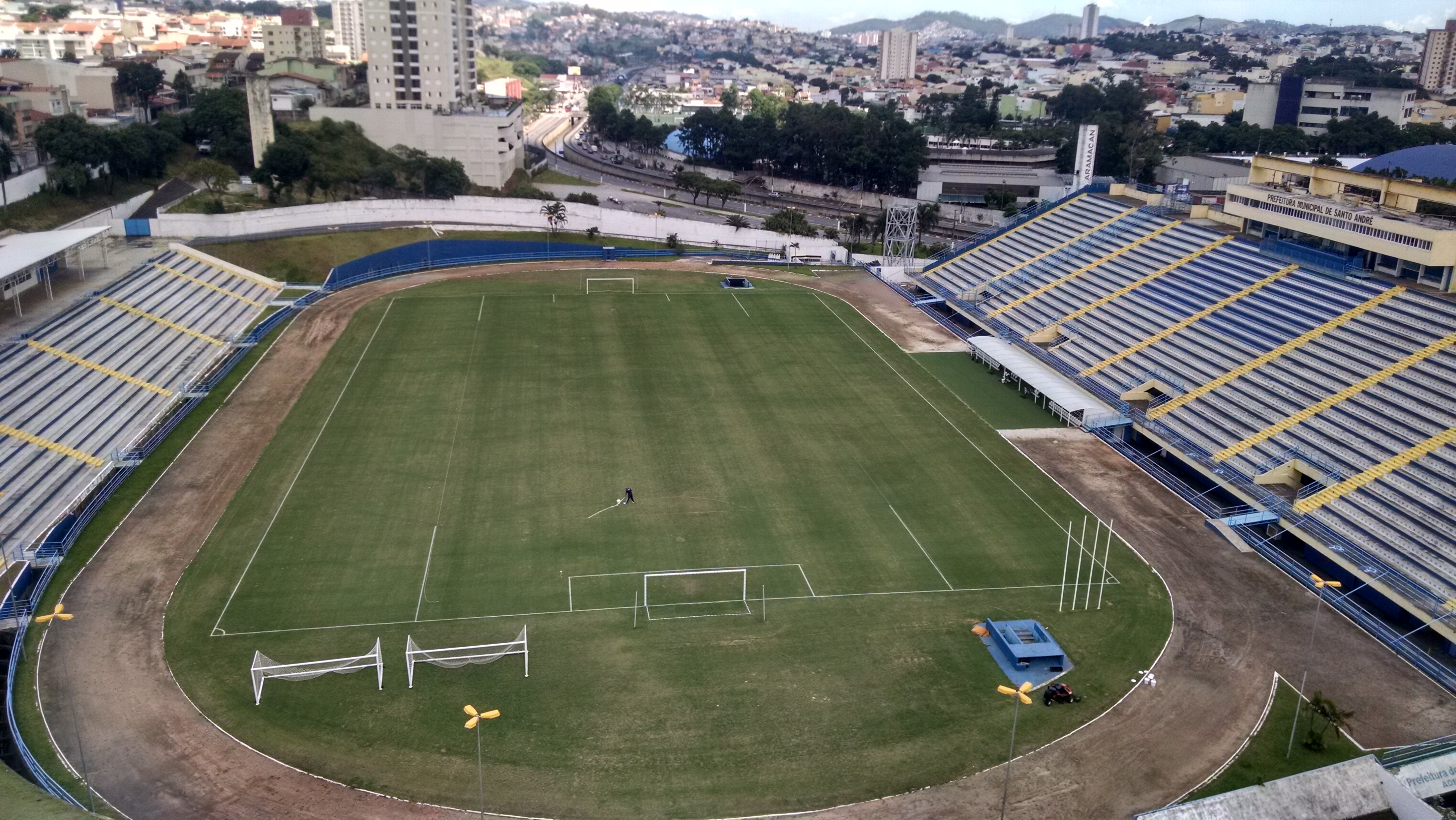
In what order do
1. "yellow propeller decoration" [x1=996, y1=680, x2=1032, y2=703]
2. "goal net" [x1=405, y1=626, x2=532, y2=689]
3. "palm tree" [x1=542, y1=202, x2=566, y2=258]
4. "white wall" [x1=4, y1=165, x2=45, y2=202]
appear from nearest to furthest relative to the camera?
"yellow propeller decoration" [x1=996, y1=680, x2=1032, y2=703] < "goal net" [x1=405, y1=626, x2=532, y2=689] < "white wall" [x1=4, y1=165, x2=45, y2=202] < "palm tree" [x1=542, y1=202, x2=566, y2=258]

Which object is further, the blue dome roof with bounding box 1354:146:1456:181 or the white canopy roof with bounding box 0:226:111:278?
the blue dome roof with bounding box 1354:146:1456:181

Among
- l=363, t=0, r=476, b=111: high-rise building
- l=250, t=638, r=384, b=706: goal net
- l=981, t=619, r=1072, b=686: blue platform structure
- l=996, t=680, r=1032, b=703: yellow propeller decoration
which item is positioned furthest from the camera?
l=363, t=0, r=476, b=111: high-rise building

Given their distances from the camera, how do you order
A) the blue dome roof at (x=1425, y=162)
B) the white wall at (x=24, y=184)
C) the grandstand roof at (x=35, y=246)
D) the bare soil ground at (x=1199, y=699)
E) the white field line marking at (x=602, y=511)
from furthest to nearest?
1. the white wall at (x=24, y=184)
2. the blue dome roof at (x=1425, y=162)
3. the grandstand roof at (x=35, y=246)
4. the white field line marking at (x=602, y=511)
5. the bare soil ground at (x=1199, y=699)

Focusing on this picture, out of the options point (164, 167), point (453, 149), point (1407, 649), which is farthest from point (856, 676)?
point (453, 149)

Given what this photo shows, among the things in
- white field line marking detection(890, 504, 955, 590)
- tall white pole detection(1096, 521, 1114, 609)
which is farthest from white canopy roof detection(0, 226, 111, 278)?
tall white pole detection(1096, 521, 1114, 609)

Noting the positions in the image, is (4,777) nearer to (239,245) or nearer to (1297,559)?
(1297,559)

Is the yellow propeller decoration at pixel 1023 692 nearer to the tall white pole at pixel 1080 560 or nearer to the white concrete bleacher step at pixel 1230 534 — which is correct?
the tall white pole at pixel 1080 560

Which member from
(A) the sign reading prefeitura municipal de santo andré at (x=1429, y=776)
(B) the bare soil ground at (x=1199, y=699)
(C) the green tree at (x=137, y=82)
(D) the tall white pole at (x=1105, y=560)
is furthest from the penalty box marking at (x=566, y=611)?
(C) the green tree at (x=137, y=82)

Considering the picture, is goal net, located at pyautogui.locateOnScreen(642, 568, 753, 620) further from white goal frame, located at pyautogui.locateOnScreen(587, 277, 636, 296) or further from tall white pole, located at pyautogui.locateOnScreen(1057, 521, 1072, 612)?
white goal frame, located at pyautogui.locateOnScreen(587, 277, 636, 296)
